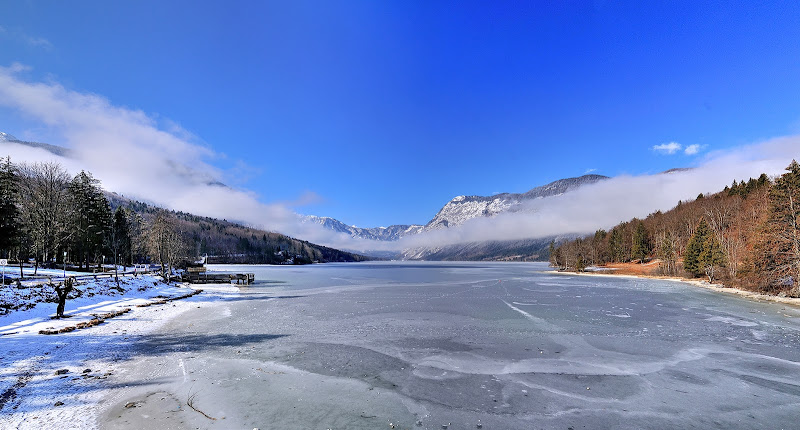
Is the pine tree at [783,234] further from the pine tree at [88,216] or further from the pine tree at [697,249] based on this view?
the pine tree at [88,216]

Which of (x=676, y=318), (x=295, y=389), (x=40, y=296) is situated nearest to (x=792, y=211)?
(x=676, y=318)

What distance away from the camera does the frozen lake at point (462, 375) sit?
28.0 ft

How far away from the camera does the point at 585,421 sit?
8.36 metres

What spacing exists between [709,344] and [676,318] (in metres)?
9.37

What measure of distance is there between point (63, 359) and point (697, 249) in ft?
303

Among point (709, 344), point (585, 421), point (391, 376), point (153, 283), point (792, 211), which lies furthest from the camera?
point (153, 283)

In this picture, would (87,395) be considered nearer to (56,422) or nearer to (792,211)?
(56,422)

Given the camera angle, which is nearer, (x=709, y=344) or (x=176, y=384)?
(x=176, y=384)

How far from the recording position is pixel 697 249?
69562mm

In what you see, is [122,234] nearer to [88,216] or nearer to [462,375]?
[88,216]

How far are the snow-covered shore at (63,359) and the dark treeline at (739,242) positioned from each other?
57145 millimetres

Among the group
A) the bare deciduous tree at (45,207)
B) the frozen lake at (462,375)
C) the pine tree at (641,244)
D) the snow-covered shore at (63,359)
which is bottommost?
the frozen lake at (462,375)

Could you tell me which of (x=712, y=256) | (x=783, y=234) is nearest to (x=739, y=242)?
(x=712, y=256)

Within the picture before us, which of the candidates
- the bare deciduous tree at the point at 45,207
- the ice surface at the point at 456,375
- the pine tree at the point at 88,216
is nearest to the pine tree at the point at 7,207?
the bare deciduous tree at the point at 45,207
